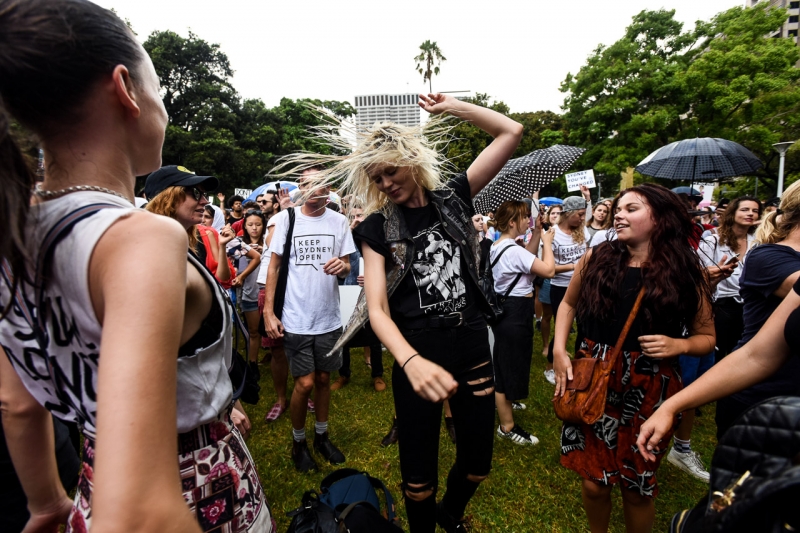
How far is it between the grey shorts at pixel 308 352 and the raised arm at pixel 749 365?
265cm

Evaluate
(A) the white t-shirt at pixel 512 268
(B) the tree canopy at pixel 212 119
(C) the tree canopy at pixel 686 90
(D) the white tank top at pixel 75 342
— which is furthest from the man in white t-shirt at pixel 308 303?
(B) the tree canopy at pixel 212 119

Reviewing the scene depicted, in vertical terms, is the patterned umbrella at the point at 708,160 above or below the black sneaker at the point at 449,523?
above

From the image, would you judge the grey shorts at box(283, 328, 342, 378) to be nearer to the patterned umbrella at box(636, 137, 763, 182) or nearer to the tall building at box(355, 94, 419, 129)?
the tall building at box(355, 94, 419, 129)

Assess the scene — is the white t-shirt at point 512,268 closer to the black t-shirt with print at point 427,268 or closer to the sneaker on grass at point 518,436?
the sneaker on grass at point 518,436

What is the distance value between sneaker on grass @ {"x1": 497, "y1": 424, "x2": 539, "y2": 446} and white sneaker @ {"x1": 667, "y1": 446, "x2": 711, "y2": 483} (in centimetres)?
118

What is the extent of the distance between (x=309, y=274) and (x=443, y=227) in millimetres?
1705

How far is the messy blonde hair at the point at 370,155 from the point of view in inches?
89.2

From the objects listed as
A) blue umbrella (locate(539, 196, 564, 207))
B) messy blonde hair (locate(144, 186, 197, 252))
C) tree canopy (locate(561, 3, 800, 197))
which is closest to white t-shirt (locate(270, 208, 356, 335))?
messy blonde hair (locate(144, 186, 197, 252))

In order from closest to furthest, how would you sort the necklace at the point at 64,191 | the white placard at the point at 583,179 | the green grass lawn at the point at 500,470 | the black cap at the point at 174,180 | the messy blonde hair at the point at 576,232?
the necklace at the point at 64,191 < the black cap at the point at 174,180 < the green grass lawn at the point at 500,470 < the messy blonde hair at the point at 576,232 < the white placard at the point at 583,179

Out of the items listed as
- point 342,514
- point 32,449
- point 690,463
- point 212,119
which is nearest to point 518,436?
point 690,463

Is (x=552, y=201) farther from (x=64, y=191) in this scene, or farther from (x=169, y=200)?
(x=64, y=191)

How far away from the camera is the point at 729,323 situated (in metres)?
4.16

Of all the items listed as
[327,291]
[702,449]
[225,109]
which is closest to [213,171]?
[225,109]

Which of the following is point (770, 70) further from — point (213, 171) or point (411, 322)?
point (213, 171)
